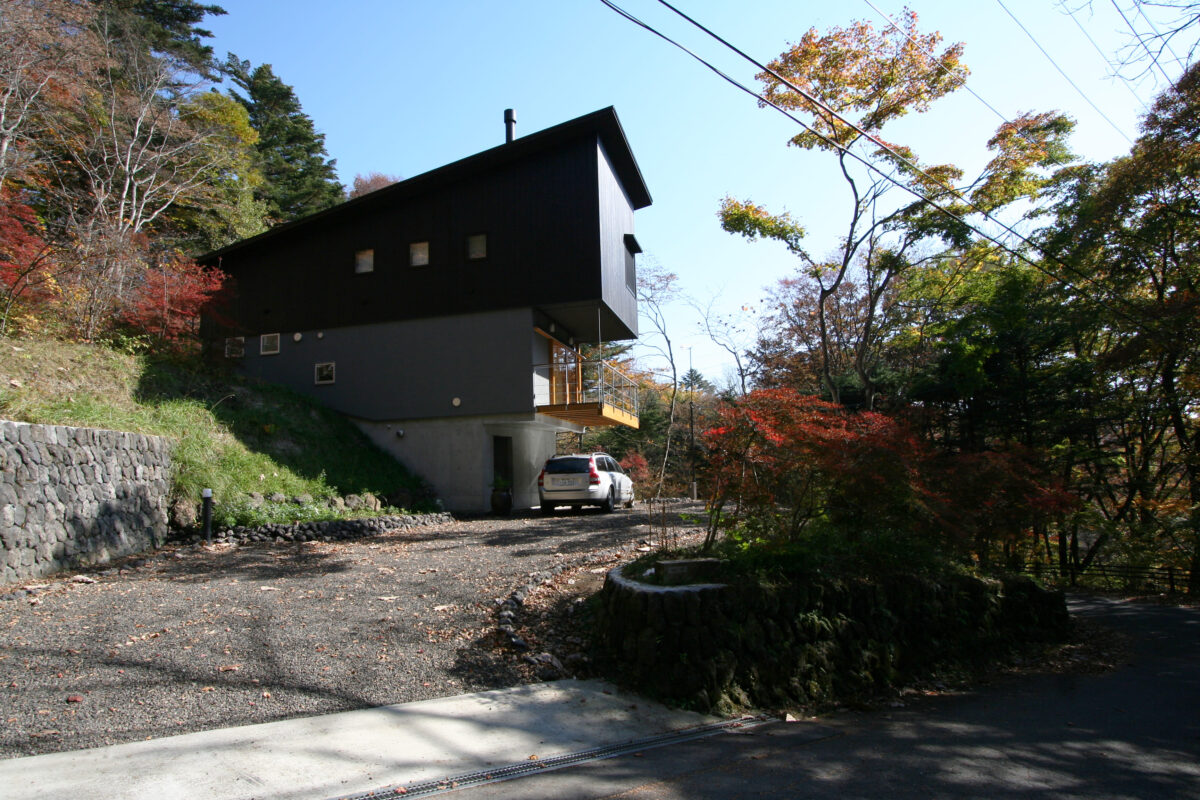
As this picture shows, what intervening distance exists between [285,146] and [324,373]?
2190 cm

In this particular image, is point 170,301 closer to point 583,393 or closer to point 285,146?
point 583,393

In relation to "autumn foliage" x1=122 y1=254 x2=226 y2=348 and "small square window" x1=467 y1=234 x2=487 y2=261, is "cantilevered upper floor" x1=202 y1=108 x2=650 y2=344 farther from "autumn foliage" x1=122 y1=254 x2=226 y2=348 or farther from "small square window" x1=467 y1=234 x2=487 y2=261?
"autumn foliage" x1=122 y1=254 x2=226 y2=348

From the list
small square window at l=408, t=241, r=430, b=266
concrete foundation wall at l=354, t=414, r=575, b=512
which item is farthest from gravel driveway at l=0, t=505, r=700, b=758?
small square window at l=408, t=241, r=430, b=266

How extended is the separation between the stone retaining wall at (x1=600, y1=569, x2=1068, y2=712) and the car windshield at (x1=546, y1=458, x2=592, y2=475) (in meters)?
9.50

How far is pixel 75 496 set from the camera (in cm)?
876

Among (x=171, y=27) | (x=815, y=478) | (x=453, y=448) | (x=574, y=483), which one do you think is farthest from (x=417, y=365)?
(x=171, y=27)

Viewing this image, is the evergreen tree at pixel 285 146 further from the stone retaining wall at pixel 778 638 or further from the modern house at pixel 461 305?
the stone retaining wall at pixel 778 638

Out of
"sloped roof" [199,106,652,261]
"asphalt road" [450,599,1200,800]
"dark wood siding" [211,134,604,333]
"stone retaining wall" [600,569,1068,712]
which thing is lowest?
"asphalt road" [450,599,1200,800]

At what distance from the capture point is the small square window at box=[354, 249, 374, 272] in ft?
61.5

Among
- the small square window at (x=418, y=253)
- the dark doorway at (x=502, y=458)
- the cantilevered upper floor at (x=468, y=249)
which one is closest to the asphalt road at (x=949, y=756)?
the cantilevered upper floor at (x=468, y=249)

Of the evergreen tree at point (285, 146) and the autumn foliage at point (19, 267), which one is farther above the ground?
the evergreen tree at point (285, 146)

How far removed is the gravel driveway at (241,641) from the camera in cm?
419

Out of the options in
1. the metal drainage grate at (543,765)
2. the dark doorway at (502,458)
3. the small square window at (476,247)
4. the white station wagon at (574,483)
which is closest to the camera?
the metal drainage grate at (543,765)

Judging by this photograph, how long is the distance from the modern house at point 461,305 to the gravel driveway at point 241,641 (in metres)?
8.27
